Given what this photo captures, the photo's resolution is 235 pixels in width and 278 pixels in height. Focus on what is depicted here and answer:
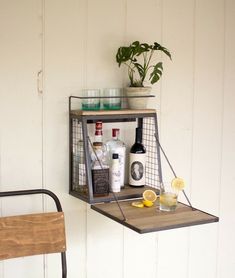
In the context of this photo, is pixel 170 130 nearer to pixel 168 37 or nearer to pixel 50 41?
→ pixel 168 37

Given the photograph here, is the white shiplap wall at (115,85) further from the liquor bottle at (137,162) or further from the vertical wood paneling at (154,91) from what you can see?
the liquor bottle at (137,162)

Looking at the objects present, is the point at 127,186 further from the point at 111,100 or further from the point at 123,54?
the point at 123,54

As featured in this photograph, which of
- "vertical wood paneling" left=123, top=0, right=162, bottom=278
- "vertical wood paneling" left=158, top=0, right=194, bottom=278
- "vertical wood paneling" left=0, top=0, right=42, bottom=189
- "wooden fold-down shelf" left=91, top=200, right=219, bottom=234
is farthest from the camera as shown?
"vertical wood paneling" left=158, top=0, right=194, bottom=278

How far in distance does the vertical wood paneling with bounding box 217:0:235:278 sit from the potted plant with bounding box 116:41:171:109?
0.45 metres

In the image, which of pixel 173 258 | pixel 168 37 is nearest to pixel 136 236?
pixel 173 258

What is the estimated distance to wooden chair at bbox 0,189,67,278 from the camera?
68.8 inches

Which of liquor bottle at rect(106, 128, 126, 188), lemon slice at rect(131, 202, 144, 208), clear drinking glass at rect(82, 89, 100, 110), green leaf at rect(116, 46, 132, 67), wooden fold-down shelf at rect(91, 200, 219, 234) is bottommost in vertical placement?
wooden fold-down shelf at rect(91, 200, 219, 234)

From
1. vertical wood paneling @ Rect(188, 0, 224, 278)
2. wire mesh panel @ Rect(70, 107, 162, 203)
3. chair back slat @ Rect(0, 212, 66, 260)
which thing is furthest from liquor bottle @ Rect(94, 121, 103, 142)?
vertical wood paneling @ Rect(188, 0, 224, 278)

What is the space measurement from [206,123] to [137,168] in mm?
492

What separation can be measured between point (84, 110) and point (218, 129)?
2.49 feet

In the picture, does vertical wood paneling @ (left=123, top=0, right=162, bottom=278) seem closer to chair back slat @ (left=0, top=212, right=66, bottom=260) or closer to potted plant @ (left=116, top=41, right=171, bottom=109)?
potted plant @ (left=116, top=41, right=171, bottom=109)

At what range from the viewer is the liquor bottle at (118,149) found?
2.01 m

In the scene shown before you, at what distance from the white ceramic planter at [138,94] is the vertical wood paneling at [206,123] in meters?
0.37

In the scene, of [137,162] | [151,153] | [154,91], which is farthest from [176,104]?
[137,162]
